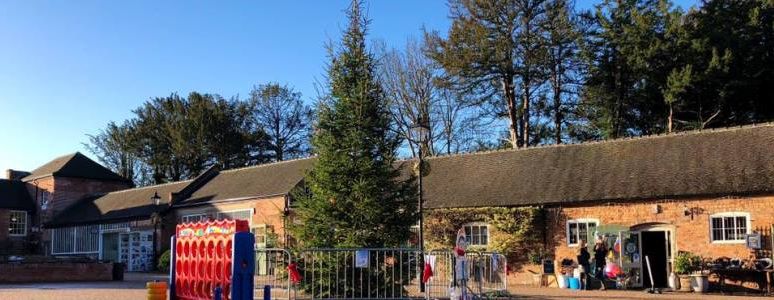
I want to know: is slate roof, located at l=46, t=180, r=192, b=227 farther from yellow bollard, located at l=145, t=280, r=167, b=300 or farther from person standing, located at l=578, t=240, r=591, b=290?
yellow bollard, located at l=145, t=280, r=167, b=300

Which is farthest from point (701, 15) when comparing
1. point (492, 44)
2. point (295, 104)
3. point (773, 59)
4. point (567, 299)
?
point (295, 104)

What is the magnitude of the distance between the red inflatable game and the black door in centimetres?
1547

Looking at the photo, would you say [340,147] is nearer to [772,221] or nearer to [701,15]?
[772,221]

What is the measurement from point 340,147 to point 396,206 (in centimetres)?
190

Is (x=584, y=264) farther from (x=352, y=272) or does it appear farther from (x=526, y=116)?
(x=526, y=116)

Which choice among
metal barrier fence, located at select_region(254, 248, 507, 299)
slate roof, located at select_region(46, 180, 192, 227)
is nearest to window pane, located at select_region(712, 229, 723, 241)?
metal barrier fence, located at select_region(254, 248, 507, 299)

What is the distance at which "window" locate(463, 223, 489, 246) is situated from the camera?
2786cm

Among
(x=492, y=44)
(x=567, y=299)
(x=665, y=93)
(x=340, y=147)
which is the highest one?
(x=492, y=44)

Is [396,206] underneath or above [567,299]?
above

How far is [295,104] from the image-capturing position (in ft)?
211

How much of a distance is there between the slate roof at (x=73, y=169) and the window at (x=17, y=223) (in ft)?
9.62

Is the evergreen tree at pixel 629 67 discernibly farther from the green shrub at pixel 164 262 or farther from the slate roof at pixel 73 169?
the slate roof at pixel 73 169

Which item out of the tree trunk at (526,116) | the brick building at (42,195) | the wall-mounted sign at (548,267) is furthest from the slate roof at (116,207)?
the wall-mounted sign at (548,267)

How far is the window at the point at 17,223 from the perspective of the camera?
49.6 m
